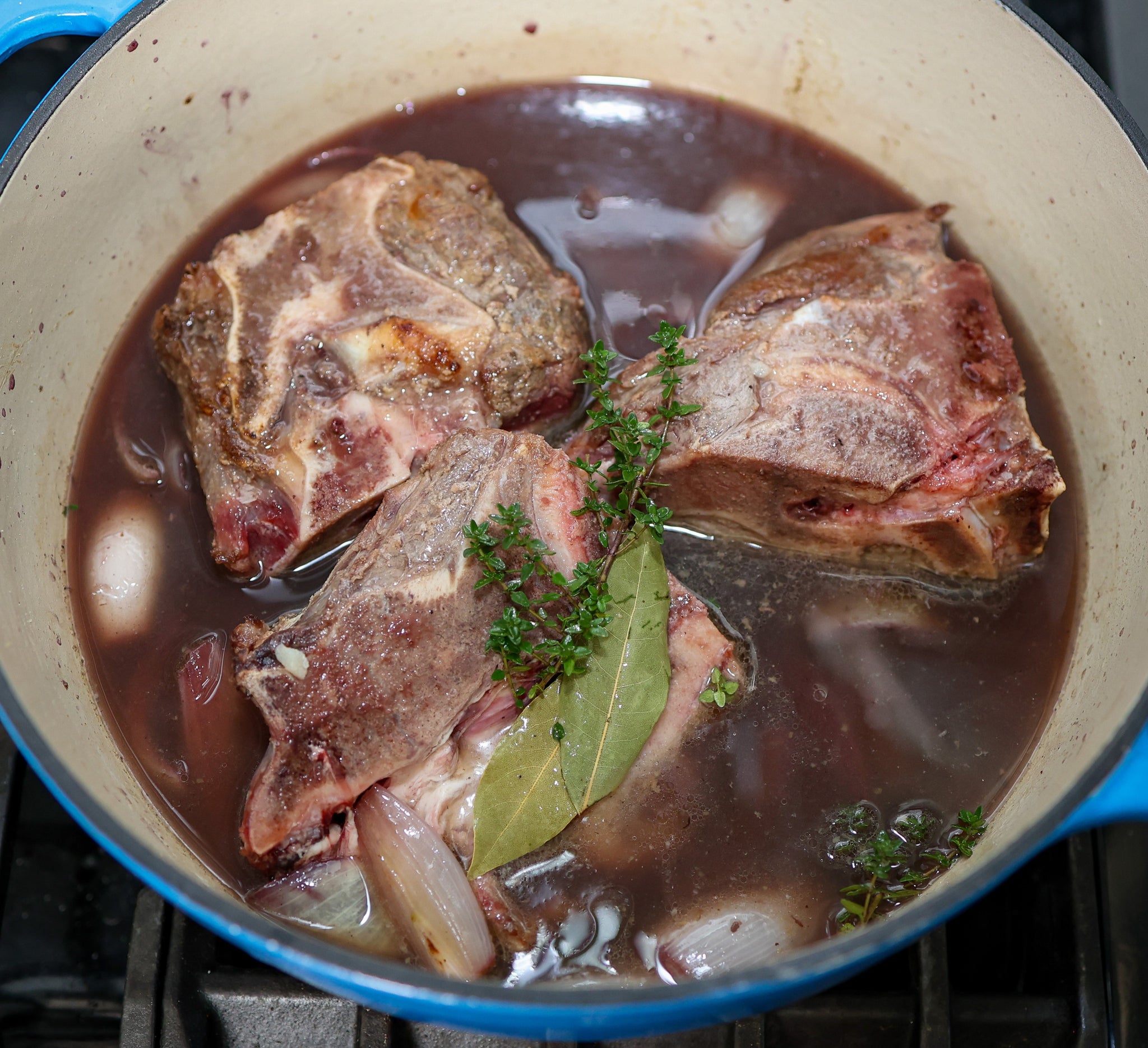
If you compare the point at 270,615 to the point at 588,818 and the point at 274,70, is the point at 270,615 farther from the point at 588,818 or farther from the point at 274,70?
the point at 274,70

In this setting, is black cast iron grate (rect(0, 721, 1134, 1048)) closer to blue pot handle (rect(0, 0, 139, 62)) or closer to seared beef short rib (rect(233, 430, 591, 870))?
seared beef short rib (rect(233, 430, 591, 870))

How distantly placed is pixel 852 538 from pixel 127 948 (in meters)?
1.90

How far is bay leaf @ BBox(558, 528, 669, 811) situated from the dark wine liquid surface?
0.15m

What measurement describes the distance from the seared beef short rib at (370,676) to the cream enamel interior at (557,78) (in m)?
0.25

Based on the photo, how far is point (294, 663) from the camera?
196cm

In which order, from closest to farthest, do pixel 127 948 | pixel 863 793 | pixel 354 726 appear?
pixel 354 726 < pixel 863 793 < pixel 127 948

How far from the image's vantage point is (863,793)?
6.98ft

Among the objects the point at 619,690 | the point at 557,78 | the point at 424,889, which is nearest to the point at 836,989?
the point at 619,690

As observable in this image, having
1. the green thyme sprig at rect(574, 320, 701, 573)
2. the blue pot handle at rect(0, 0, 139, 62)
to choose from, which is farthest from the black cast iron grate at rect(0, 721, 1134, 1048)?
the blue pot handle at rect(0, 0, 139, 62)

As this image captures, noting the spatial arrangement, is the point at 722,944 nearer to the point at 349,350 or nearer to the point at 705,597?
the point at 705,597

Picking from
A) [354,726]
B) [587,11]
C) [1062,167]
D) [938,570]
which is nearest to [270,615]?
[354,726]

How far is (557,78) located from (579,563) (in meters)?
1.44

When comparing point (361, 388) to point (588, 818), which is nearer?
point (588, 818)

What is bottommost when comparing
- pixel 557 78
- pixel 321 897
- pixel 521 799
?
pixel 321 897
